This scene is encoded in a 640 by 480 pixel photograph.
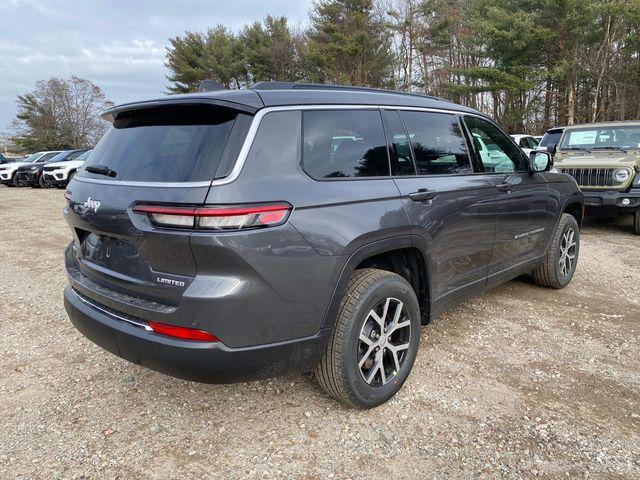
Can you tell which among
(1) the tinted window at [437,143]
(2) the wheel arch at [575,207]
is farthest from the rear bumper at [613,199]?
(1) the tinted window at [437,143]

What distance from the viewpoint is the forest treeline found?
20609 mm

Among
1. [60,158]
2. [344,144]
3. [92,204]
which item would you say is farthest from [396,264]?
[60,158]

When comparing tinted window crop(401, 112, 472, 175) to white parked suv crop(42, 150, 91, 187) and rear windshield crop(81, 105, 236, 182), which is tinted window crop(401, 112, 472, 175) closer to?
rear windshield crop(81, 105, 236, 182)

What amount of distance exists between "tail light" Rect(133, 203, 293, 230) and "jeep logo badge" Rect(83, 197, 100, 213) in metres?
0.41

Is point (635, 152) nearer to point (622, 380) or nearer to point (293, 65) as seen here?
point (622, 380)

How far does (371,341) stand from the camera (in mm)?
2602

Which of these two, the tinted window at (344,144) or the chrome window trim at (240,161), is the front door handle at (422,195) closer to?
the tinted window at (344,144)

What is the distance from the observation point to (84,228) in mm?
2543

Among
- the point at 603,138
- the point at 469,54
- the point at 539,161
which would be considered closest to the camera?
the point at 539,161

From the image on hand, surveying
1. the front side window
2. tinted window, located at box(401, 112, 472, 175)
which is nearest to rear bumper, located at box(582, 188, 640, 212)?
the front side window

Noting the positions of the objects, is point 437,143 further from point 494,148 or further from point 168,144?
point 168,144

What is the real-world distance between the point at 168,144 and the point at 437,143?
186 centimetres

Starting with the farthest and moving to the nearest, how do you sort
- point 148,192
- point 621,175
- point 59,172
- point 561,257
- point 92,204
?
point 59,172, point 621,175, point 561,257, point 92,204, point 148,192

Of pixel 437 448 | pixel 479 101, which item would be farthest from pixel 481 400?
pixel 479 101
